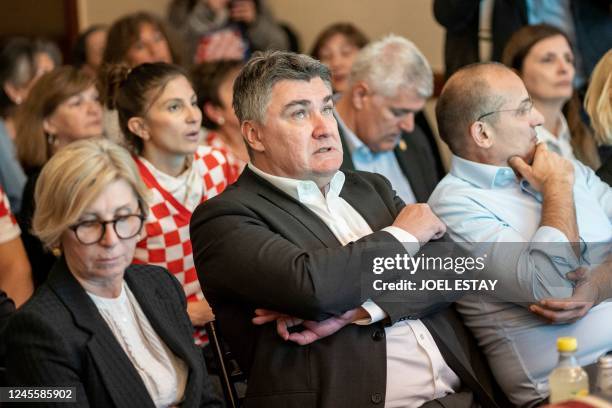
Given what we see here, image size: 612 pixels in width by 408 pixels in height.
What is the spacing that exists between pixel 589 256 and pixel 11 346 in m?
1.47

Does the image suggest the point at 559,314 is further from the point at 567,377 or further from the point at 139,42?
the point at 139,42

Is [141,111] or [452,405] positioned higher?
[141,111]

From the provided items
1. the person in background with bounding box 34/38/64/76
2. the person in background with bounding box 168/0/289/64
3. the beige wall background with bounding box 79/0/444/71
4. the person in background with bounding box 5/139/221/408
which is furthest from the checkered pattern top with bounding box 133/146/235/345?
the beige wall background with bounding box 79/0/444/71

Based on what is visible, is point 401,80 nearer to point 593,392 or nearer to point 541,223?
point 541,223

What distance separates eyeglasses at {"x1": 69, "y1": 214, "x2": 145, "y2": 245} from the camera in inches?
86.4

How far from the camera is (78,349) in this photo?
2.09 m

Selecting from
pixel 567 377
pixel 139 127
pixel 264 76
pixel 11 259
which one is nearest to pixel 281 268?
pixel 264 76

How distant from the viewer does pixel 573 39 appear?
13.6 feet

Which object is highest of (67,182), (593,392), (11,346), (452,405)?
(67,182)

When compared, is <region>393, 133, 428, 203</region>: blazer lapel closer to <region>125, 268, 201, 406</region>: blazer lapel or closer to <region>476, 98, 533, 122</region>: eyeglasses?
<region>476, 98, 533, 122</region>: eyeglasses

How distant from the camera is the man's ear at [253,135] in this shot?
7.73 feet

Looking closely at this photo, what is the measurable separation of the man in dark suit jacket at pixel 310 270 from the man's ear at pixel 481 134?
12.7 inches

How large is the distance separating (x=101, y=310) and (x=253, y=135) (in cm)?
56

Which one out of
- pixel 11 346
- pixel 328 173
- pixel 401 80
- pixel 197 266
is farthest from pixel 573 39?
pixel 11 346
